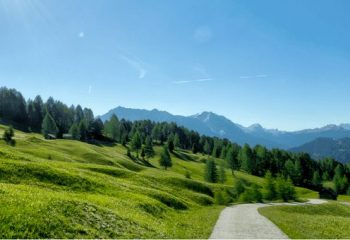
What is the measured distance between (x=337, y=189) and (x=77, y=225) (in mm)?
171943

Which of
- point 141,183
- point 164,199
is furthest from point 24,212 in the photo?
point 141,183

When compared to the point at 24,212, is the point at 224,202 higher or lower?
lower

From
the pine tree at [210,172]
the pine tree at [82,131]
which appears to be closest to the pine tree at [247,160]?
the pine tree at [210,172]

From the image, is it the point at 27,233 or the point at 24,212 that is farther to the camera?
the point at 24,212

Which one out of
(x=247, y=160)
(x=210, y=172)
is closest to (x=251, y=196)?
(x=210, y=172)

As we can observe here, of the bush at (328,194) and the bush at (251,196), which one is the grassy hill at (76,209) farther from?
the bush at (328,194)

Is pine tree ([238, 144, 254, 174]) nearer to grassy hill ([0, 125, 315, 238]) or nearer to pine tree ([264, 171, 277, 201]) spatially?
pine tree ([264, 171, 277, 201])

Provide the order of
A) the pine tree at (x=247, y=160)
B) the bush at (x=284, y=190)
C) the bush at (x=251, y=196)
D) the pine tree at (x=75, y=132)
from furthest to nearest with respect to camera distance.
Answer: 1. the pine tree at (x=75, y=132)
2. the pine tree at (x=247, y=160)
3. the bush at (x=284, y=190)
4. the bush at (x=251, y=196)

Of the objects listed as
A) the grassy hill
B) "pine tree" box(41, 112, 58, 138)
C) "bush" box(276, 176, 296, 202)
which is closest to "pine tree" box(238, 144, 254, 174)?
"bush" box(276, 176, 296, 202)

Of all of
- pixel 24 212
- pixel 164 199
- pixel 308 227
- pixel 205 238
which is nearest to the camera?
pixel 24 212

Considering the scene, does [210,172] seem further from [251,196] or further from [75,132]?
[75,132]

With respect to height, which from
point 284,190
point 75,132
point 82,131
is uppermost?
point 82,131

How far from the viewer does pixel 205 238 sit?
29.3 metres

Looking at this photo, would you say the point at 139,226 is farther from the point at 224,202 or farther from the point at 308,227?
the point at 224,202
